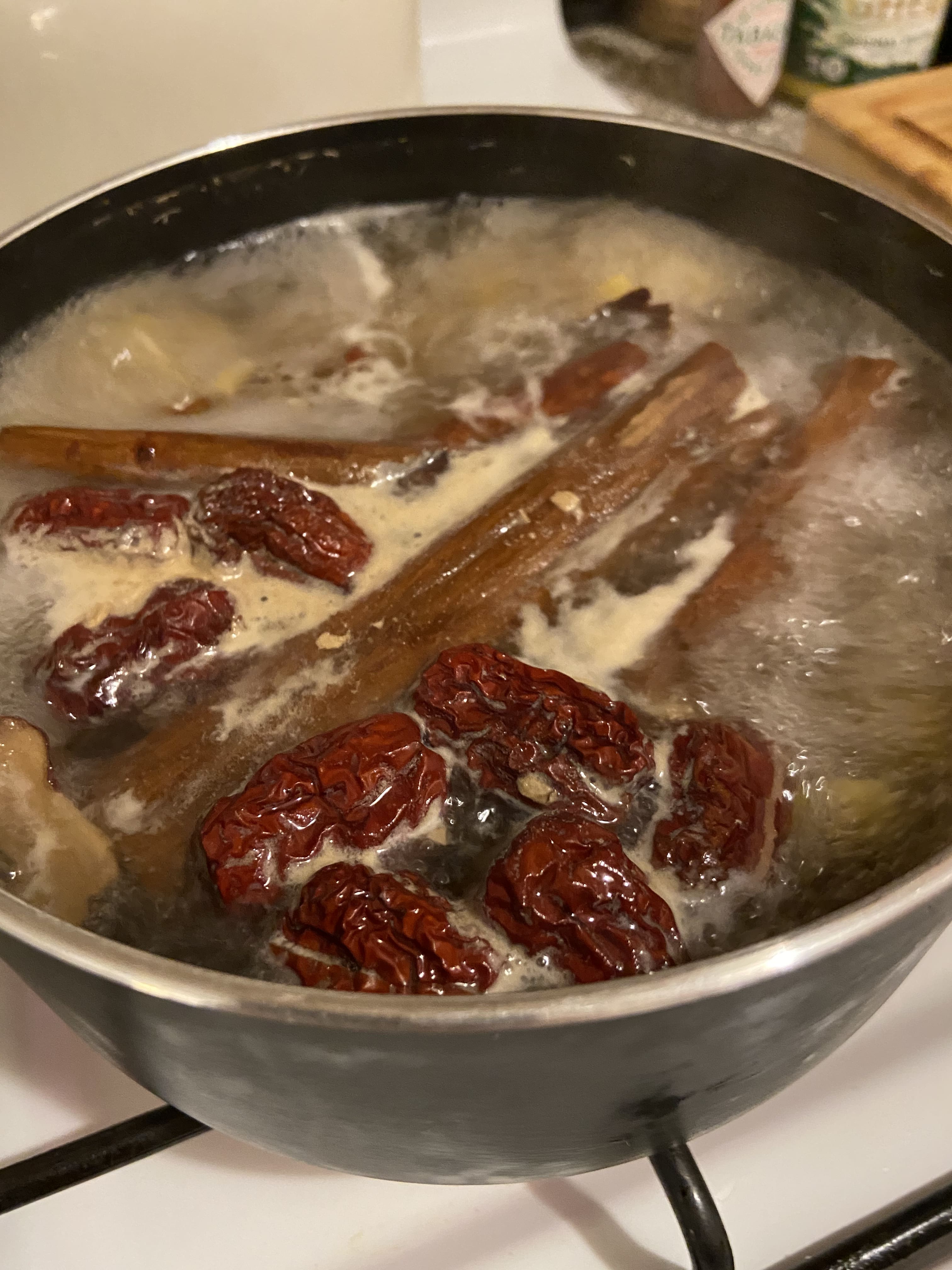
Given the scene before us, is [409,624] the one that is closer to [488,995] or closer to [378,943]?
[378,943]

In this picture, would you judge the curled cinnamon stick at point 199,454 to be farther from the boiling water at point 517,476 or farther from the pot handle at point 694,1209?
the pot handle at point 694,1209

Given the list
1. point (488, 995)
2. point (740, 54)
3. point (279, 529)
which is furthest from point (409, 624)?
point (740, 54)

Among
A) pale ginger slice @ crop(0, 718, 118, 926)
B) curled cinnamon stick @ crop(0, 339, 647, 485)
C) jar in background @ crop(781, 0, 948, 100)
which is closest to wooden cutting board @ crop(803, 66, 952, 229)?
jar in background @ crop(781, 0, 948, 100)

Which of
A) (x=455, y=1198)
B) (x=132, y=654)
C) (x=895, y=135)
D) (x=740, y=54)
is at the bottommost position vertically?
(x=455, y=1198)

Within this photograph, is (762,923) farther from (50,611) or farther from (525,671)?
(50,611)

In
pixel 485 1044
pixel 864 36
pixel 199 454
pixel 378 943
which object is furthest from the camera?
pixel 864 36

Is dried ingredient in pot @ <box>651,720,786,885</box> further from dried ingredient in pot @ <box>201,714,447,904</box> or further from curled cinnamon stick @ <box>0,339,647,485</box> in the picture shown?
curled cinnamon stick @ <box>0,339,647,485</box>
